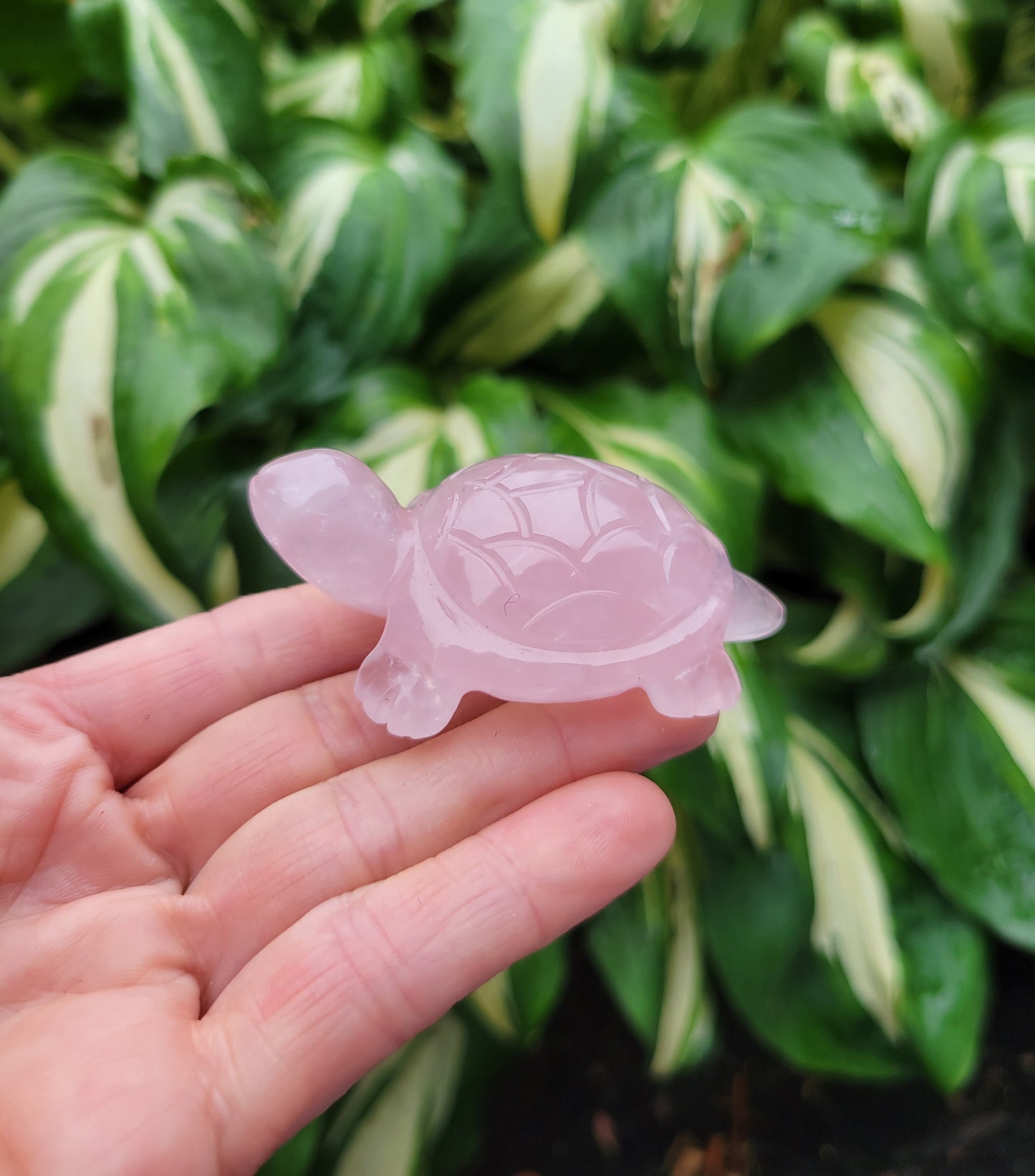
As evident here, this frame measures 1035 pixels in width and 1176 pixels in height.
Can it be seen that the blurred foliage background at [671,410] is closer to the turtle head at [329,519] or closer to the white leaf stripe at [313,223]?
the white leaf stripe at [313,223]

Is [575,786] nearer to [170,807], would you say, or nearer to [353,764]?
[353,764]

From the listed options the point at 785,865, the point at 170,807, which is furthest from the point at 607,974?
the point at 170,807

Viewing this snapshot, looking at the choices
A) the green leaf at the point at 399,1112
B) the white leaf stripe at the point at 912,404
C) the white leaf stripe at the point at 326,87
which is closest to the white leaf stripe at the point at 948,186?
the white leaf stripe at the point at 912,404

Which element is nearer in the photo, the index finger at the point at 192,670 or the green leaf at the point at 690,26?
the index finger at the point at 192,670

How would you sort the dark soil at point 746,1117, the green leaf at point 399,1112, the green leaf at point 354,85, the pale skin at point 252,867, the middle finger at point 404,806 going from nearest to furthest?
the pale skin at point 252,867
the middle finger at point 404,806
the green leaf at point 399,1112
the dark soil at point 746,1117
the green leaf at point 354,85

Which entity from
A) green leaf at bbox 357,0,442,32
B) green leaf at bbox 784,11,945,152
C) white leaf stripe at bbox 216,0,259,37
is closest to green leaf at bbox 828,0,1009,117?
green leaf at bbox 784,11,945,152

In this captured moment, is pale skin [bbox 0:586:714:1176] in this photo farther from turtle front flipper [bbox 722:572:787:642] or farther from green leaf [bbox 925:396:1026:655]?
green leaf [bbox 925:396:1026:655]

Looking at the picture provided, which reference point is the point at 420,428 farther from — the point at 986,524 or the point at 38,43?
the point at 38,43
